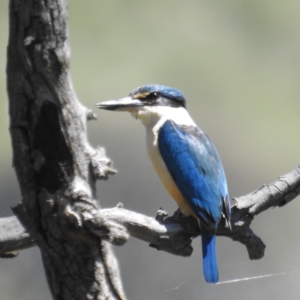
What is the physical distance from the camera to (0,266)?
4.36 meters

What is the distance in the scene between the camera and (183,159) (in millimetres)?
2543

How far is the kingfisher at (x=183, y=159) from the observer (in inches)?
92.0

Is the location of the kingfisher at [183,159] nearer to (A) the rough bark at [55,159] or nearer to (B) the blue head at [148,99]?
(B) the blue head at [148,99]

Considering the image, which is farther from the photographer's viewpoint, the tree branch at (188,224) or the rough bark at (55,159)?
the tree branch at (188,224)

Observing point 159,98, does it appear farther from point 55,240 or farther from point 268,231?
point 268,231

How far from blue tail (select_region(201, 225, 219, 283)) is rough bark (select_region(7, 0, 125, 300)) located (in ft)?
2.12

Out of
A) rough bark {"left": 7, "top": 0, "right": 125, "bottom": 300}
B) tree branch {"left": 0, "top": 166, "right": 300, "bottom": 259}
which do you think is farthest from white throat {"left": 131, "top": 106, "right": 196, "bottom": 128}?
rough bark {"left": 7, "top": 0, "right": 125, "bottom": 300}

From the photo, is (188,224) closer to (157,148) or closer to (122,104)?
(157,148)

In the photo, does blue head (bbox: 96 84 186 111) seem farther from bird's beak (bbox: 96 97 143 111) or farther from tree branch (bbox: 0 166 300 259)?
tree branch (bbox: 0 166 300 259)

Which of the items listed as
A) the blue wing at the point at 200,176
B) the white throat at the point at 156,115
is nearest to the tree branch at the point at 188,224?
the blue wing at the point at 200,176

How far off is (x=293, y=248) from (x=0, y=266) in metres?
2.13

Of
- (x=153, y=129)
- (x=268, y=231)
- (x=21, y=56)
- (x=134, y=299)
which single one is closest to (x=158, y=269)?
(x=134, y=299)

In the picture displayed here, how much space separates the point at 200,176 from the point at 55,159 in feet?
3.26

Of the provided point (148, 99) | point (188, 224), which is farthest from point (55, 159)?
point (148, 99)
